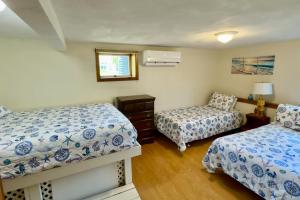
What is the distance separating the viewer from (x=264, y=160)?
178 centimetres

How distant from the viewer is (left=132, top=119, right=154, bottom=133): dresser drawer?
329cm

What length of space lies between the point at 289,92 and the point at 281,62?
578 mm

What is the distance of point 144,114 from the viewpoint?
3322 millimetres

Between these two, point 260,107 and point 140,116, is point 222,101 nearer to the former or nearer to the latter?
point 260,107

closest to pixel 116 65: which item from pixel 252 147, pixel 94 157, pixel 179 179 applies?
pixel 94 157

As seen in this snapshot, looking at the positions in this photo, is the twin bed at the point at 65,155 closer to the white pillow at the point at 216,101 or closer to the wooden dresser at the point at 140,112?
the wooden dresser at the point at 140,112

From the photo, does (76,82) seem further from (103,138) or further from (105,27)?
(103,138)

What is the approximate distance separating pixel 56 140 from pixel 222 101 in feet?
11.5

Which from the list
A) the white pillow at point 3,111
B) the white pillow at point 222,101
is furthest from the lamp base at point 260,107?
the white pillow at point 3,111

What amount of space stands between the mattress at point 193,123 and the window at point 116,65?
1087mm

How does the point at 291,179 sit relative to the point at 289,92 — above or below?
below

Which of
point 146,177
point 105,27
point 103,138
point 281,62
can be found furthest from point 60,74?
point 281,62

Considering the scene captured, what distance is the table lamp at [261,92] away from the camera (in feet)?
10.3

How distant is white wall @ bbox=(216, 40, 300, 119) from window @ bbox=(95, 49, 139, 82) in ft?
7.94
